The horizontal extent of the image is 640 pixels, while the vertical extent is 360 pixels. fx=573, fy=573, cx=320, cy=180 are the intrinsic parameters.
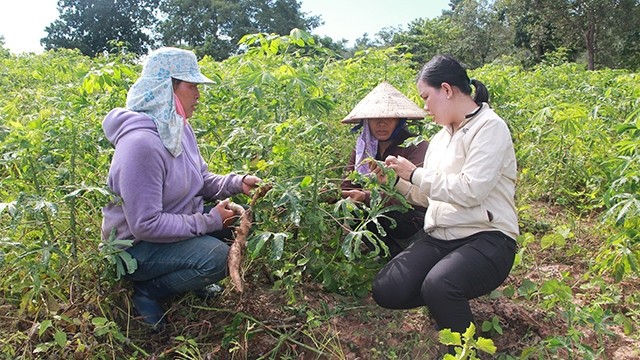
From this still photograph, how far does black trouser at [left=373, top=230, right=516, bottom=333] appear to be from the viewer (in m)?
2.03

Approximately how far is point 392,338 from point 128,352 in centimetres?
100

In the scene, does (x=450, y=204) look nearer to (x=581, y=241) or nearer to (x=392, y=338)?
(x=392, y=338)

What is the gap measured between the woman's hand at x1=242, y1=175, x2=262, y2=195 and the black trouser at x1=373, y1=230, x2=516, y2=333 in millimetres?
618

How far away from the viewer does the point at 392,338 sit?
7.45ft

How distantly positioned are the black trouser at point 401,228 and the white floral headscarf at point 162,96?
101 cm

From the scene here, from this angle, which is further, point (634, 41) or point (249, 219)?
point (634, 41)

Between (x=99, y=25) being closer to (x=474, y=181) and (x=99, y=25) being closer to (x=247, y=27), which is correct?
(x=247, y=27)

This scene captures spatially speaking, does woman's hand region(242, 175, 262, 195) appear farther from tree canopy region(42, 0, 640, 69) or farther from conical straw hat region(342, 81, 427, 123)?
tree canopy region(42, 0, 640, 69)

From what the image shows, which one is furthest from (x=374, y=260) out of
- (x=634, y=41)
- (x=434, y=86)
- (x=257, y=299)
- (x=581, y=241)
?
(x=634, y=41)

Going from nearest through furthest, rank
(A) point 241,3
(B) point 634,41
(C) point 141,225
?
(C) point 141,225 → (B) point 634,41 → (A) point 241,3

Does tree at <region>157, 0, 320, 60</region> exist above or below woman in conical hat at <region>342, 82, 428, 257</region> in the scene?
above

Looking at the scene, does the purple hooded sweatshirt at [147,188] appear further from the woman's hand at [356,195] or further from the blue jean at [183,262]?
the woman's hand at [356,195]

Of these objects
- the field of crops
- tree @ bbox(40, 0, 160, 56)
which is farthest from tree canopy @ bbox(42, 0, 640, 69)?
the field of crops

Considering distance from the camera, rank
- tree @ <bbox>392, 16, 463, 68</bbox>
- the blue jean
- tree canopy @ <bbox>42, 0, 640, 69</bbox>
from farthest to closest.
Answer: tree @ <bbox>392, 16, 463, 68</bbox>
tree canopy @ <bbox>42, 0, 640, 69</bbox>
the blue jean
